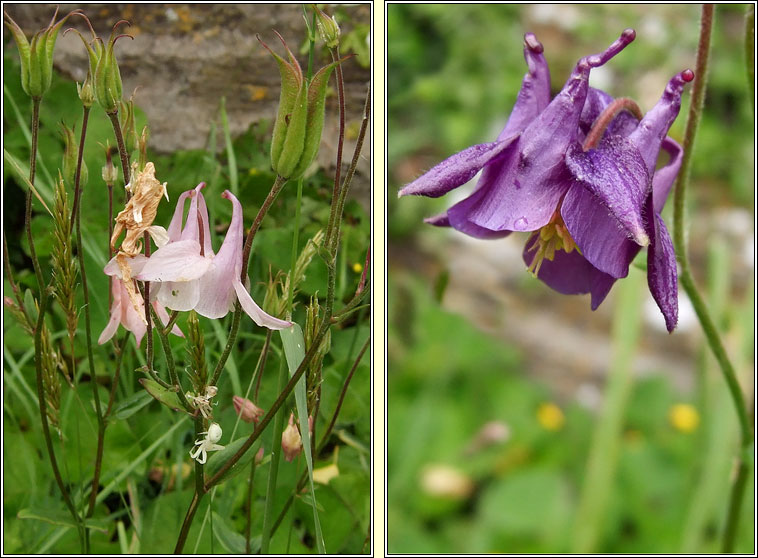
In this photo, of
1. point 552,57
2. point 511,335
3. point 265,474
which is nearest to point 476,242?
point 511,335

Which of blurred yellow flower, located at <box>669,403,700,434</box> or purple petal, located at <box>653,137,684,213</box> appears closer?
purple petal, located at <box>653,137,684,213</box>

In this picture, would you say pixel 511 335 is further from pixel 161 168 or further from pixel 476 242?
pixel 161 168

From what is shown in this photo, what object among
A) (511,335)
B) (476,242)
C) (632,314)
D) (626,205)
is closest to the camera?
(626,205)

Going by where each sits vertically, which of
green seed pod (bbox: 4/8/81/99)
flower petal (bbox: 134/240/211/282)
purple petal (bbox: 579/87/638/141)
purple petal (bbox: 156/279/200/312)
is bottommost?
purple petal (bbox: 156/279/200/312)

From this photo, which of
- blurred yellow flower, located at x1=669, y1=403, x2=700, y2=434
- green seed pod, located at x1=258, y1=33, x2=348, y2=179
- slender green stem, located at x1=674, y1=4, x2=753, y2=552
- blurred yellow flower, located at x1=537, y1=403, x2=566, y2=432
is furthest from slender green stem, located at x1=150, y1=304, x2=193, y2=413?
blurred yellow flower, located at x1=669, y1=403, x2=700, y2=434

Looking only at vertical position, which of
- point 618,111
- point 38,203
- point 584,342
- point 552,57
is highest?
point 552,57

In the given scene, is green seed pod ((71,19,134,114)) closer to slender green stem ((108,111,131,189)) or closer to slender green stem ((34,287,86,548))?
slender green stem ((108,111,131,189))

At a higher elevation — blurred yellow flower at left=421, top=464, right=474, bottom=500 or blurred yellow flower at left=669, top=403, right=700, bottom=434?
blurred yellow flower at left=669, top=403, right=700, bottom=434
